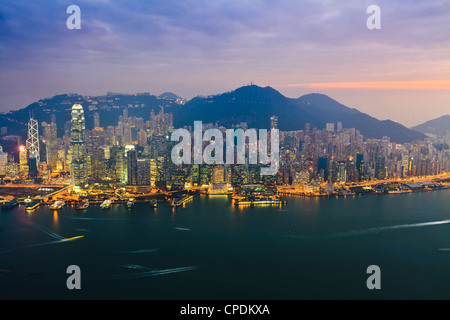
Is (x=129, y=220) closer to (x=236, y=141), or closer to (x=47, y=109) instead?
(x=236, y=141)

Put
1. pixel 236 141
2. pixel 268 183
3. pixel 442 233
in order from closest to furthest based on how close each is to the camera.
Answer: pixel 442 233, pixel 268 183, pixel 236 141

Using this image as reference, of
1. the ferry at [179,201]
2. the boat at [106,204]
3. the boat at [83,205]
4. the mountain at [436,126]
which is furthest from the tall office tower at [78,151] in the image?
the mountain at [436,126]

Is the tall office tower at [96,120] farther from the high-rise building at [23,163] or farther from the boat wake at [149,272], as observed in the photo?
the boat wake at [149,272]

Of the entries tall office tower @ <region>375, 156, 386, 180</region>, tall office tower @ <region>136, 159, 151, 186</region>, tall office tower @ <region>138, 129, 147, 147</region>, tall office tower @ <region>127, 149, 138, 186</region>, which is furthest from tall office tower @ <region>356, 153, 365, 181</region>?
tall office tower @ <region>138, 129, 147, 147</region>

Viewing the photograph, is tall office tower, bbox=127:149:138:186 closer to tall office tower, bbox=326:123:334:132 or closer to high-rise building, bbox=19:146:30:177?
high-rise building, bbox=19:146:30:177

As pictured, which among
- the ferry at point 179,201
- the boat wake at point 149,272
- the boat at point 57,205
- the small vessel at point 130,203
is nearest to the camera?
the boat wake at point 149,272

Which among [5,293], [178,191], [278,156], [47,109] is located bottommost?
[5,293]

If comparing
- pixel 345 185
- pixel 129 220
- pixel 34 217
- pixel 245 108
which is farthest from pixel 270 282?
pixel 245 108
